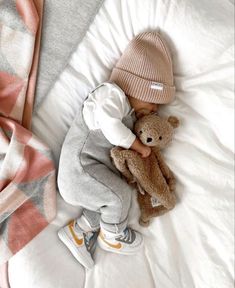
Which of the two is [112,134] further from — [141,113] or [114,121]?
[141,113]

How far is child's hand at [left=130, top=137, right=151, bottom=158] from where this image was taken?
890 millimetres

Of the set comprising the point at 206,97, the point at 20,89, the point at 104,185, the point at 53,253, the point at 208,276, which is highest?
the point at 20,89

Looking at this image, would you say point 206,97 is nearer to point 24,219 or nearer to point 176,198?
point 176,198

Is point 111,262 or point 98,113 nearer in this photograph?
point 98,113

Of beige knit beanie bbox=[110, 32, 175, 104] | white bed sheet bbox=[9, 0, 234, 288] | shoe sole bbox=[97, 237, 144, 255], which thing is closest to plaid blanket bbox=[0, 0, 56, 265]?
white bed sheet bbox=[9, 0, 234, 288]

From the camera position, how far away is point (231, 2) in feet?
2.93

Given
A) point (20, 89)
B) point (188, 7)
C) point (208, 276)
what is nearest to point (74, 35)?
point (20, 89)

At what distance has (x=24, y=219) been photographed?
936 mm

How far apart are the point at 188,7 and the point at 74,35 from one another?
1.08 feet

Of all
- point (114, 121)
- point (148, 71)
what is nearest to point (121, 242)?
point (114, 121)

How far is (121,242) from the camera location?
3.11 ft

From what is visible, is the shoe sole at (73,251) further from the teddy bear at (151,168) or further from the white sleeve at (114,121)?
the white sleeve at (114,121)

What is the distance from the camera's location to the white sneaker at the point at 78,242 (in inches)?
36.7

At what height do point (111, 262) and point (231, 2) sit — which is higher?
point (231, 2)
